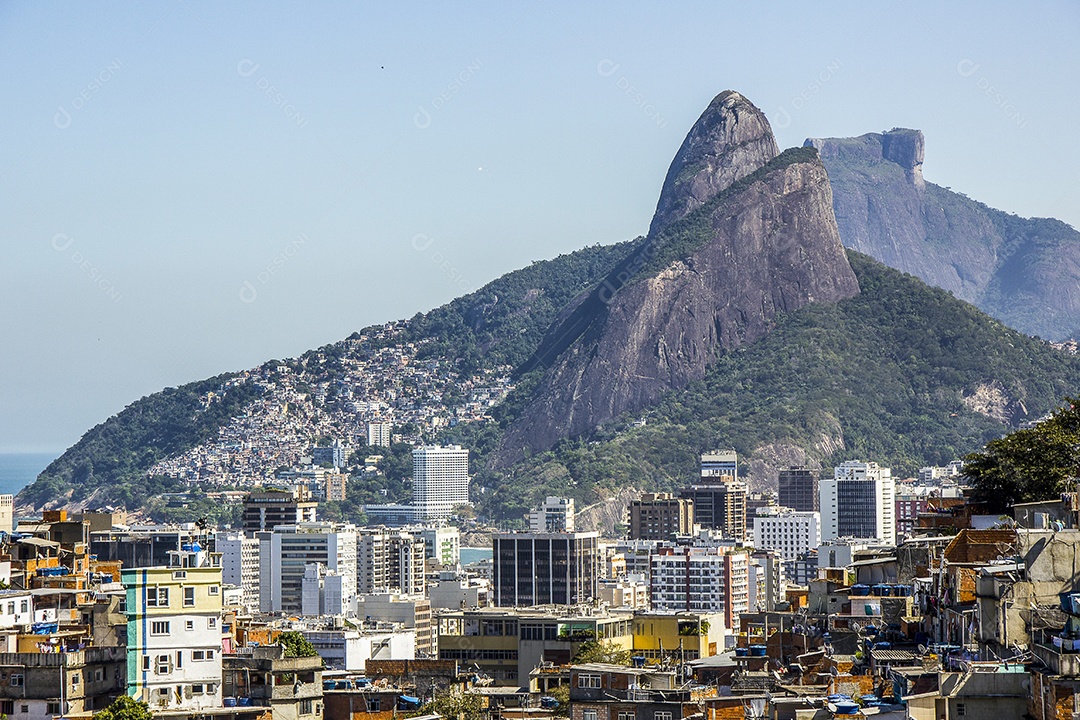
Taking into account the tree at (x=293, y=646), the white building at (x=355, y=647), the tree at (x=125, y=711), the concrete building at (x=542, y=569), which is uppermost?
the concrete building at (x=542, y=569)

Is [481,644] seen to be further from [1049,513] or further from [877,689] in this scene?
[877,689]

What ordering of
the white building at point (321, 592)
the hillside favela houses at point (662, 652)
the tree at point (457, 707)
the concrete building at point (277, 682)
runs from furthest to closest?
the white building at point (321, 592)
the tree at point (457, 707)
the concrete building at point (277, 682)
the hillside favela houses at point (662, 652)

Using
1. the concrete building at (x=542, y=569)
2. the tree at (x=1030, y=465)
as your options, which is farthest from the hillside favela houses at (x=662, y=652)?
the concrete building at (x=542, y=569)

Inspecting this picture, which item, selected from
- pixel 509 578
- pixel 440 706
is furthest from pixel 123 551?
pixel 440 706

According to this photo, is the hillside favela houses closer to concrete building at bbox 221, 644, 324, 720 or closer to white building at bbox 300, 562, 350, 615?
concrete building at bbox 221, 644, 324, 720

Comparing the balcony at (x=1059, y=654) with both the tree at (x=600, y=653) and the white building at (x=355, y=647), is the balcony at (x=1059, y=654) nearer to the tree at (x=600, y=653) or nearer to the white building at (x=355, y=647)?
the tree at (x=600, y=653)

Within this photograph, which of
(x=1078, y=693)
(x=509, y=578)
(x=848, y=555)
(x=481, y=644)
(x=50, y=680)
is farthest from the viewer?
(x=509, y=578)

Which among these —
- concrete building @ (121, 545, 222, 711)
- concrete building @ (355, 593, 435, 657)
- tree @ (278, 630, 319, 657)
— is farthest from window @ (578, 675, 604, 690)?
concrete building @ (355, 593, 435, 657)
